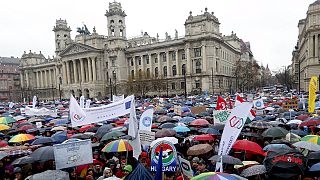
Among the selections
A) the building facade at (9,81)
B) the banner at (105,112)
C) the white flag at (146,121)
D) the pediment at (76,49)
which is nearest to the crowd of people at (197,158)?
the white flag at (146,121)

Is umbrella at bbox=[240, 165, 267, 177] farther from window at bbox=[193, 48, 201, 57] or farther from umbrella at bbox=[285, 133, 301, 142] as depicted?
window at bbox=[193, 48, 201, 57]

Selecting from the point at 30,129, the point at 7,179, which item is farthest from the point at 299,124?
the point at 30,129

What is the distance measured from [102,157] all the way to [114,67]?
7463cm

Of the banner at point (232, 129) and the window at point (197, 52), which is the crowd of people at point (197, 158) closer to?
the banner at point (232, 129)

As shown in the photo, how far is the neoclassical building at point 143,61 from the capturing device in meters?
71.4

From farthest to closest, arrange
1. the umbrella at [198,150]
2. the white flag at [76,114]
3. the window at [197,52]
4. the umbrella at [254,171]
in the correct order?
the window at [197,52]
the white flag at [76,114]
the umbrella at [198,150]
the umbrella at [254,171]

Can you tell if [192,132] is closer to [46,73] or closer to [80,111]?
[80,111]

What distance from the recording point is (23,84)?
375ft

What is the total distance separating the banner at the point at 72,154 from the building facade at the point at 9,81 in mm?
116330

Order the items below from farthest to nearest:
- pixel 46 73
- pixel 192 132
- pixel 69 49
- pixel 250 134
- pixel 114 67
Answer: pixel 46 73
pixel 69 49
pixel 114 67
pixel 192 132
pixel 250 134

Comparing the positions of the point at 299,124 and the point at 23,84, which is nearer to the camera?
the point at 299,124

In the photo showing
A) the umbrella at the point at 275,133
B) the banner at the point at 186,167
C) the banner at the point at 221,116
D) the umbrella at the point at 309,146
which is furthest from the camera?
the banner at the point at 221,116

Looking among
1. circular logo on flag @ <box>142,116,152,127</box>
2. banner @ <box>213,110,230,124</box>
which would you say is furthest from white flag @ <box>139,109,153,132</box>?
banner @ <box>213,110,230,124</box>

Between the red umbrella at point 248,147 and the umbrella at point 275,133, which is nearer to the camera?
the red umbrella at point 248,147
